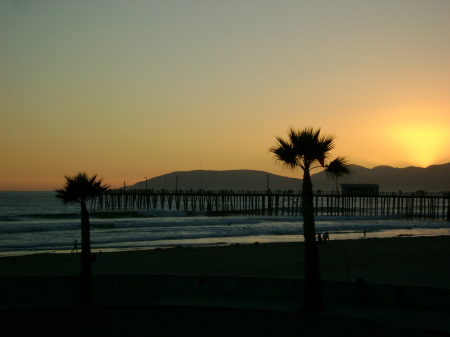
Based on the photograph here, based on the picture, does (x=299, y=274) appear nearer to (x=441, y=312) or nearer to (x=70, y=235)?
(x=441, y=312)

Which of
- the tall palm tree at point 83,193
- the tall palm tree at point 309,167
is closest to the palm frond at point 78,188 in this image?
the tall palm tree at point 83,193

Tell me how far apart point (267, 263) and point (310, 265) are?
8909 mm

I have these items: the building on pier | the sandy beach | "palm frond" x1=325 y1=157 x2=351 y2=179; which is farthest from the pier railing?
"palm frond" x1=325 y1=157 x2=351 y2=179

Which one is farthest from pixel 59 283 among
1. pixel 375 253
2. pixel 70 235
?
pixel 70 235

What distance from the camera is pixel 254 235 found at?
115 ft

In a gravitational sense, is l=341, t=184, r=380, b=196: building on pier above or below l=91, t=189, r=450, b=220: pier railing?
above

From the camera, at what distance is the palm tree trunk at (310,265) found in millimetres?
9031

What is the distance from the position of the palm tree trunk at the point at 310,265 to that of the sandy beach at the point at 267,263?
196 inches

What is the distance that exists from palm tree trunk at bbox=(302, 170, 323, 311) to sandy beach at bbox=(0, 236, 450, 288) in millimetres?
4968

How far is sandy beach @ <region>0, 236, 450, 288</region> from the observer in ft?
49.2

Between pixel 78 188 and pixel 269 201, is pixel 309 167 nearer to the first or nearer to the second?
pixel 78 188

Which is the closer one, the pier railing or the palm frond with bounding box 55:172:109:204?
the palm frond with bounding box 55:172:109:204

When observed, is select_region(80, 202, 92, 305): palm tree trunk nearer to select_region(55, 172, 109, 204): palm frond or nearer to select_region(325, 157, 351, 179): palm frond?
select_region(55, 172, 109, 204): palm frond

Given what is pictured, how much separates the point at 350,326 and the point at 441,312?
211 centimetres
